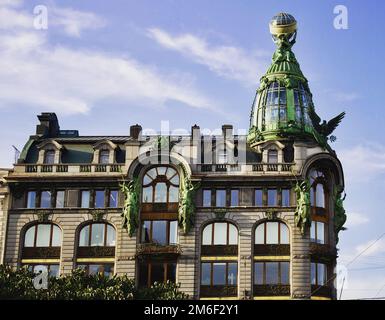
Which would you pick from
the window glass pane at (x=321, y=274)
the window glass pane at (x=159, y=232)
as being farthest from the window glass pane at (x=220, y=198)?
the window glass pane at (x=321, y=274)

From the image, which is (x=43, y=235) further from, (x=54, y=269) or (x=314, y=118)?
(x=314, y=118)

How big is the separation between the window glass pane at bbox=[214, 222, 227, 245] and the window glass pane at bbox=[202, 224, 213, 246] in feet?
1.19

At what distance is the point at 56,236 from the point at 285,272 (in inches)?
667

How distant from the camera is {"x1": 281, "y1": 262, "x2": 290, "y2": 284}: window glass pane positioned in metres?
58.4

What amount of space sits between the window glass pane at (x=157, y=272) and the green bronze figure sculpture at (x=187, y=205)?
123 inches

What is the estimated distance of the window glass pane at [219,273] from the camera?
59.0 meters

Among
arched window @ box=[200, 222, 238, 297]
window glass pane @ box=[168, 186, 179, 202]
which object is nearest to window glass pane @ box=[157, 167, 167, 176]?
window glass pane @ box=[168, 186, 179, 202]

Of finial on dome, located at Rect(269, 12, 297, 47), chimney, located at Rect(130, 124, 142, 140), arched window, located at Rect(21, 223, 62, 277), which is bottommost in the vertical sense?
arched window, located at Rect(21, 223, 62, 277)

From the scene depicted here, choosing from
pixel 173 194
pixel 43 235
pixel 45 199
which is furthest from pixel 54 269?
pixel 173 194

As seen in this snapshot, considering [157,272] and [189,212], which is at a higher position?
[189,212]

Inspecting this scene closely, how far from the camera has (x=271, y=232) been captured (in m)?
59.9

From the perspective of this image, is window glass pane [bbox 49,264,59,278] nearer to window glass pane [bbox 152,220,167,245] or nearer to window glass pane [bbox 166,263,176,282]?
window glass pane [bbox 152,220,167,245]
